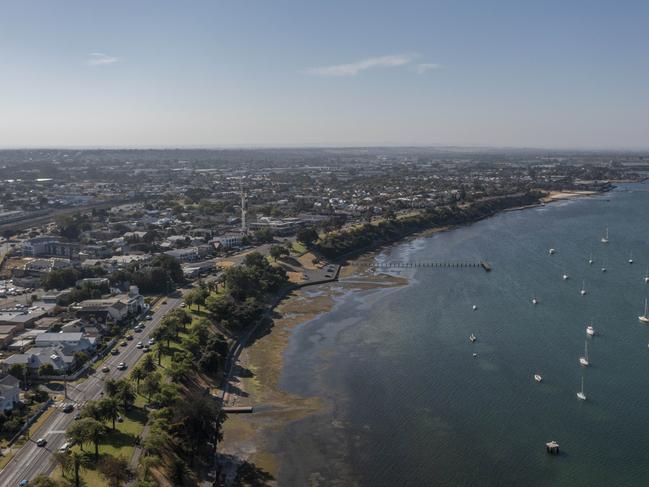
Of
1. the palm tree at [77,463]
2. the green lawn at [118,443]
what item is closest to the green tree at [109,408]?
the green lawn at [118,443]

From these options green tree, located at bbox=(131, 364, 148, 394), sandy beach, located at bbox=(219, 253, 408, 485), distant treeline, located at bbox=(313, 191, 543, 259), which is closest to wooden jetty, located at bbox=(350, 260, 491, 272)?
distant treeline, located at bbox=(313, 191, 543, 259)

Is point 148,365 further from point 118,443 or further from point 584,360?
point 584,360

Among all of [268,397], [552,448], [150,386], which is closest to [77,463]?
[150,386]

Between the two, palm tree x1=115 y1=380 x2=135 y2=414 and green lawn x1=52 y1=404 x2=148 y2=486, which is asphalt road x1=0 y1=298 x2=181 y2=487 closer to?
green lawn x1=52 y1=404 x2=148 y2=486

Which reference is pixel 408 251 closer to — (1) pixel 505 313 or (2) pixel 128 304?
Result: (1) pixel 505 313

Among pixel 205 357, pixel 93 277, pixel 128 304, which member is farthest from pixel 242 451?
pixel 93 277

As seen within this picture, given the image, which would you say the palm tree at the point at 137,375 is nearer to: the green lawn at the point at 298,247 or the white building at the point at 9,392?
the white building at the point at 9,392
